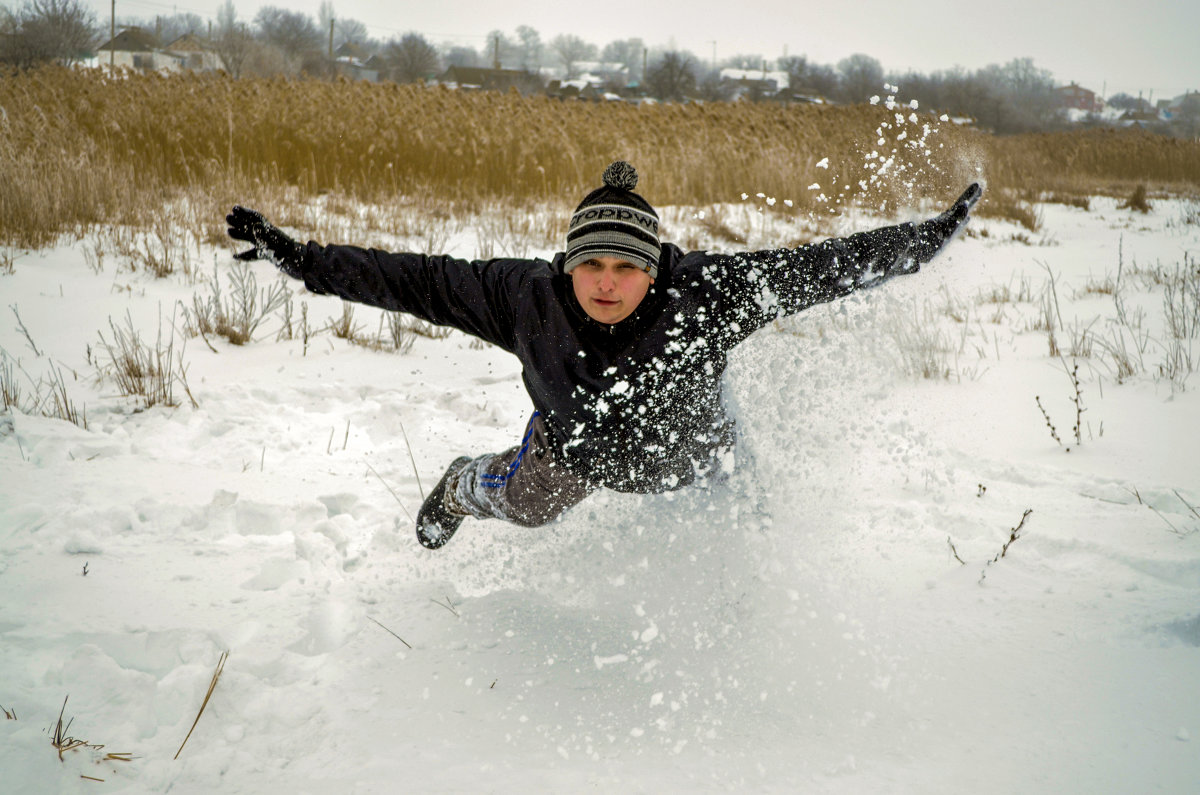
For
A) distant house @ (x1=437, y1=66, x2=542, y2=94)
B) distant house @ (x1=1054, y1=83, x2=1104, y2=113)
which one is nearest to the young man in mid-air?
distant house @ (x1=1054, y1=83, x2=1104, y2=113)

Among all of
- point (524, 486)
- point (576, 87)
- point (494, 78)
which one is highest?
point (494, 78)

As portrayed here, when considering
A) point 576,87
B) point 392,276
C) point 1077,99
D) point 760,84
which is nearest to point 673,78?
point 760,84

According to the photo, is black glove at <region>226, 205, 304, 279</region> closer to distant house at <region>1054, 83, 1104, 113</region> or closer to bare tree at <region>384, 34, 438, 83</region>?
distant house at <region>1054, 83, 1104, 113</region>

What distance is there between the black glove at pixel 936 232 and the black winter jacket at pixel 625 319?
0.06 metres

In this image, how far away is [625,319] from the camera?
239cm

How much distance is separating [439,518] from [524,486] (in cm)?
43

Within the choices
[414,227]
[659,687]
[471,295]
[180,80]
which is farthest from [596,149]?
[659,687]

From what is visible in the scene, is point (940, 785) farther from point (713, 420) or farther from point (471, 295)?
point (471, 295)

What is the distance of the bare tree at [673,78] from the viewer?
34594 millimetres

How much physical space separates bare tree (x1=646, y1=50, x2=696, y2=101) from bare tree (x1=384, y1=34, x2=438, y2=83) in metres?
24.6

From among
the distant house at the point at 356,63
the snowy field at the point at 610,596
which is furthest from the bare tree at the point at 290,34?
the snowy field at the point at 610,596

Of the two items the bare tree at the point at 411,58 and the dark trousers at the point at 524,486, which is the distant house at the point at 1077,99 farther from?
the bare tree at the point at 411,58

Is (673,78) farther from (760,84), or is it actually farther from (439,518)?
(439,518)

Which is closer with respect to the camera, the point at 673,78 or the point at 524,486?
the point at 524,486
